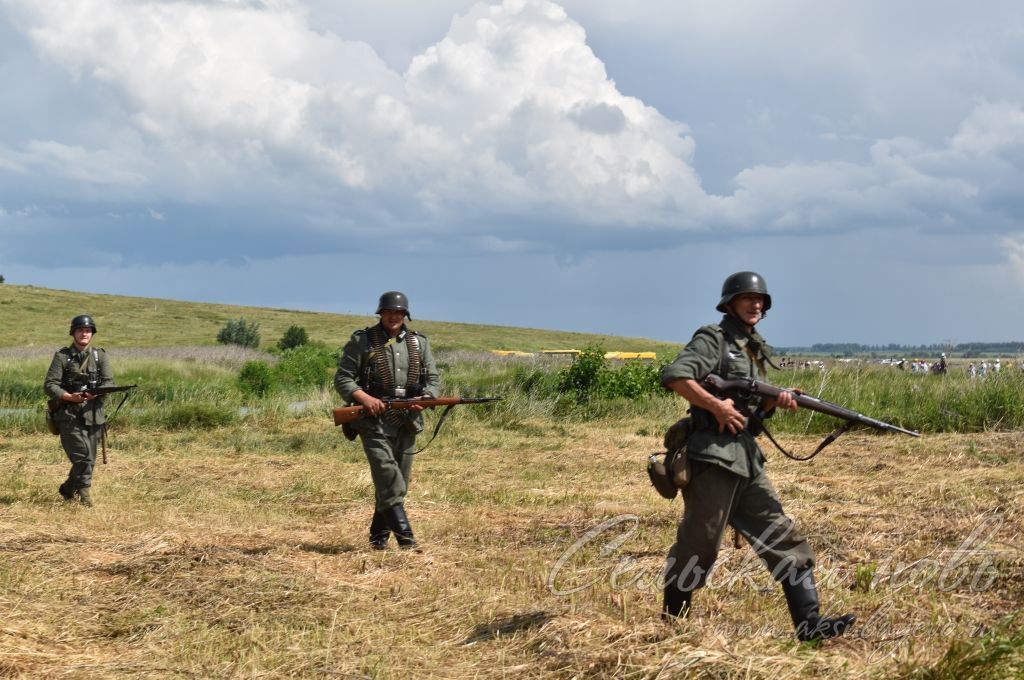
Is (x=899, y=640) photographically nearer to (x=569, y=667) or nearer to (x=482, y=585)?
(x=569, y=667)

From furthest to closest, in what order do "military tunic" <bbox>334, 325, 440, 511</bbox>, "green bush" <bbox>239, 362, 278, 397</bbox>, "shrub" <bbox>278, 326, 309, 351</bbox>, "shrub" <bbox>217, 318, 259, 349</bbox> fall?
1. "shrub" <bbox>217, 318, 259, 349</bbox>
2. "shrub" <bbox>278, 326, 309, 351</bbox>
3. "green bush" <bbox>239, 362, 278, 397</bbox>
4. "military tunic" <bbox>334, 325, 440, 511</bbox>

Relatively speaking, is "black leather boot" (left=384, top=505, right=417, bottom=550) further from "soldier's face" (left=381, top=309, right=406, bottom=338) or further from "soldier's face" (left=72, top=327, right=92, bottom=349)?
"soldier's face" (left=72, top=327, right=92, bottom=349)

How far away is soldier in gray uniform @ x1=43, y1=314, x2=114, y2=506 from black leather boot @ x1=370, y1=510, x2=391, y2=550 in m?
3.91

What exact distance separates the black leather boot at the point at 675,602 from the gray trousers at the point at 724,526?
0.04 metres

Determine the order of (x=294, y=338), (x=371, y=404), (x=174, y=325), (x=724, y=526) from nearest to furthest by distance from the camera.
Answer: (x=724, y=526) → (x=371, y=404) → (x=294, y=338) → (x=174, y=325)

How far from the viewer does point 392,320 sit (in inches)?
301

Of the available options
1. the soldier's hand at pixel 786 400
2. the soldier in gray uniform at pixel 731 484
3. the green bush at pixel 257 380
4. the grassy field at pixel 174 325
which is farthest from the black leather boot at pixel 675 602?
the grassy field at pixel 174 325

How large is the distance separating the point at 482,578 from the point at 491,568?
30 centimetres

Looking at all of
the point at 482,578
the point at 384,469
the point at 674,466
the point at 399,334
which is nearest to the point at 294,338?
the point at 399,334

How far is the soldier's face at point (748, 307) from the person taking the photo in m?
5.18

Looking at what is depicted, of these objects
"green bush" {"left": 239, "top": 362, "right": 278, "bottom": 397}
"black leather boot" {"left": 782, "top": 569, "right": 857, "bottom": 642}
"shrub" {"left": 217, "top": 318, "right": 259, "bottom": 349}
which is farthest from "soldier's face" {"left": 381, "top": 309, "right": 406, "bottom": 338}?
"shrub" {"left": 217, "top": 318, "right": 259, "bottom": 349}

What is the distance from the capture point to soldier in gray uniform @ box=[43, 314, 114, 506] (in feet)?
32.8

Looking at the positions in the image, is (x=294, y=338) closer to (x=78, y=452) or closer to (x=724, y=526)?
(x=78, y=452)

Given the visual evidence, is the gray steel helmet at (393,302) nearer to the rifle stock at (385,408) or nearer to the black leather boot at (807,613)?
Result: the rifle stock at (385,408)
